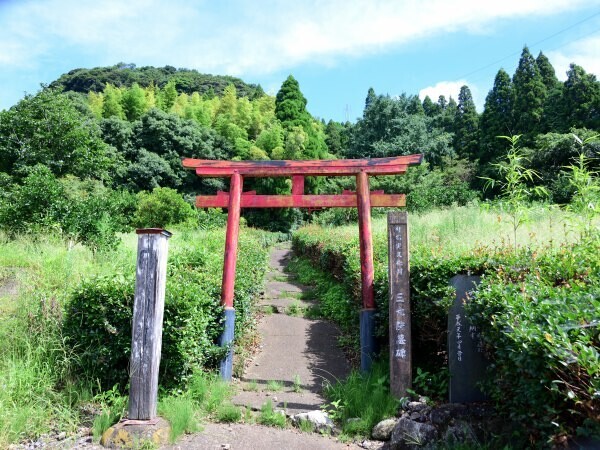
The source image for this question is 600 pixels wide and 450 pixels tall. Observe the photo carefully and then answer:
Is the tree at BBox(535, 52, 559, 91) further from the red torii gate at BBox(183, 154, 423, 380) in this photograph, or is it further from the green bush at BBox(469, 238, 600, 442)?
the green bush at BBox(469, 238, 600, 442)

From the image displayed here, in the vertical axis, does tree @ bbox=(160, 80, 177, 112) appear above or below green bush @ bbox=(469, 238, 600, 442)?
above

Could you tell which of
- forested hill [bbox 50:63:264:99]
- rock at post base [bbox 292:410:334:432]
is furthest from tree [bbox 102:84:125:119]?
rock at post base [bbox 292:410:334:432]

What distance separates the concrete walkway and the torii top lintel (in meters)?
2.63

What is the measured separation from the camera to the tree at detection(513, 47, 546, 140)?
25.3 meters

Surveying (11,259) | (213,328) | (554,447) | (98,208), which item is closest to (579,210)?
(554,447)

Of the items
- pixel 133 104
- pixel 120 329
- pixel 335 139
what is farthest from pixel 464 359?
pixel 335 139

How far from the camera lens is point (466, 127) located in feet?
110

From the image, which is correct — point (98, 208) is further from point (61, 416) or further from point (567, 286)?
point (567, 286)

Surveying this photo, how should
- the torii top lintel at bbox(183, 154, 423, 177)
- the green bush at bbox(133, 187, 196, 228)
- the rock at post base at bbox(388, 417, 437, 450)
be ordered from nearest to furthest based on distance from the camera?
1. the rock at post base at bbox(388, 417, 437, 450)
2. the torii top lintel at bbox(183, 154, 423, 177)
3. the green bush at bbox(133, 187, 196, 228)

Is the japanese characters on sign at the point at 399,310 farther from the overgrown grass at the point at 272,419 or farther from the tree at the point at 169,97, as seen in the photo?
the tree at the point at 169,97

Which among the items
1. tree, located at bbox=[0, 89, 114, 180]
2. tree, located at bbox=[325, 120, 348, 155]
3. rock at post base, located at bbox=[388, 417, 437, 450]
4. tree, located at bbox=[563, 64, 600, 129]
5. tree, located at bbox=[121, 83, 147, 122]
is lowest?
Answer: rock at post base, located at bbox=[388, 417, 437, 450]

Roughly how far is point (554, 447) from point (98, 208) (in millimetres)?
10545

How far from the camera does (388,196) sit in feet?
20.5

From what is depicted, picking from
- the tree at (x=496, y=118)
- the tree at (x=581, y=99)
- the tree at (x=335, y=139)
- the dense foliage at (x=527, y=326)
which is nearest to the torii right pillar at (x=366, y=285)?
the dense foliage at (x=527, y=326)
